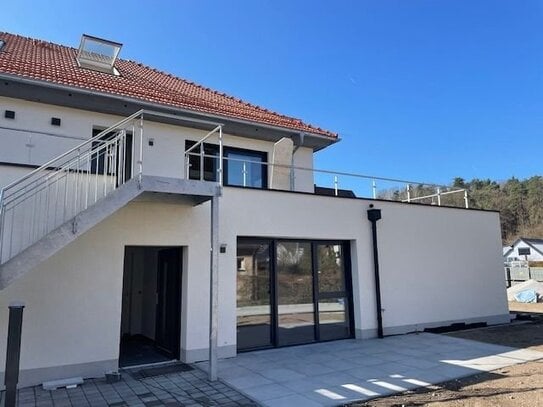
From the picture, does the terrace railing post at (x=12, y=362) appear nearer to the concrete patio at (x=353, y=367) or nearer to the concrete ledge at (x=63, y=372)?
the concrete ledge at (x=63, y=372)

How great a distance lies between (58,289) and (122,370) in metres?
1.94

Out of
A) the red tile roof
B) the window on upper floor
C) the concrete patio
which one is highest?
the red tile roof

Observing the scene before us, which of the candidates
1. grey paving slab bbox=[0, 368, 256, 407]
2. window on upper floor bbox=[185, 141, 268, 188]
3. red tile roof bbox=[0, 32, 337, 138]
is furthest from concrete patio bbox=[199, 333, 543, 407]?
red tile roof bbox=[0, 32, 337, 138]

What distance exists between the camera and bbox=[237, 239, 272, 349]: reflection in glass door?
8211 millimetres

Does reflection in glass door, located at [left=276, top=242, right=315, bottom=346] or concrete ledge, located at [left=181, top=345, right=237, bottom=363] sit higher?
reflection in glass door, located at [left=276, top=242, right=315, bottom=346]

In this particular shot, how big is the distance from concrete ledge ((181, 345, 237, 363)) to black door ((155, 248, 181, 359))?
455 mm

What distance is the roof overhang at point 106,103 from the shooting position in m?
8.12

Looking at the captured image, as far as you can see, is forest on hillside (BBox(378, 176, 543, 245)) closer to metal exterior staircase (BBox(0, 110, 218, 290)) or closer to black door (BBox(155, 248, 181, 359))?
black door (BBox(155, 248, 181, 359))

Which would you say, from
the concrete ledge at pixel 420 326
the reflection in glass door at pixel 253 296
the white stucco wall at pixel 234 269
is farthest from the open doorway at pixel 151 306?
the concrete ledge at pixel 420 326

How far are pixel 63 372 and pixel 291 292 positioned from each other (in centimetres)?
487

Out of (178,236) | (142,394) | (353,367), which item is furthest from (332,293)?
(142,394)

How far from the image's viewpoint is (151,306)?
32.3 ft

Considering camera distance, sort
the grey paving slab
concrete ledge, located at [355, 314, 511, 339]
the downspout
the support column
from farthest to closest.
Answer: the downspout
concrete ledge, located at [355, 314, 511, 339]
the support column
the grey paving slab

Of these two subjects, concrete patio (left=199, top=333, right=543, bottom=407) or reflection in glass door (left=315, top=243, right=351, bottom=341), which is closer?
concrete patio (left=199, top=333, right=543, bottom=407)
